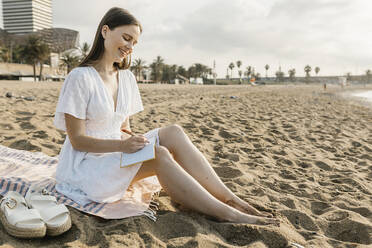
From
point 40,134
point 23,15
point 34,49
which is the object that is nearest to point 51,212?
point 40,134

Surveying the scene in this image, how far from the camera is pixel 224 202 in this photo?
199cm

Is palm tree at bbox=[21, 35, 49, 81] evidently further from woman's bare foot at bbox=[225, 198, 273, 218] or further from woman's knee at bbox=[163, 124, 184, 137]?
woman's bare foot at bbox=[225, 198, 273, 218]

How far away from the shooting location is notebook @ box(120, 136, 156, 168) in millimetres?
1747

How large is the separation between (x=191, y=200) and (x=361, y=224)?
109 centimetres

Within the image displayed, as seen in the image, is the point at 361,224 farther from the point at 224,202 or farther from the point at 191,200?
the point at 191,200

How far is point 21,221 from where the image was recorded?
142 cm

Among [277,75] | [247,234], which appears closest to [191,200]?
[247,234]

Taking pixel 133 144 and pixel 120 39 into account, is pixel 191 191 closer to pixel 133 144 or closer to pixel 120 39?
pixel 133 144

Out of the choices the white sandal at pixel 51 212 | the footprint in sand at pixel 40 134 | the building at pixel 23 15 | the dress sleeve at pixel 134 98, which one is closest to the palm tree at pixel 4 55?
the footprint in sand at pixel 40 134

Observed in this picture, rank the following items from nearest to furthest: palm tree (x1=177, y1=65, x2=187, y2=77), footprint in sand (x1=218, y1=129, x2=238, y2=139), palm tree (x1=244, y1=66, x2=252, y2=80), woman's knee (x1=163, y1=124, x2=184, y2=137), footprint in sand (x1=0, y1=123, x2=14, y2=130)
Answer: woman's knee (x1=163, y1=124, x2=184, y2=137) → footprint in sand (x1=0, y1=123, x2=14, y2=130) → footprint in sand (x1=218, y1=129, x2=238, y2=139) → palm tree (x1=177, y1=65, x2=187, y2=77) → palm tree (x1=244, y1=66, x2=252, y2=80)

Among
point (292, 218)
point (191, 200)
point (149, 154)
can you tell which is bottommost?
point (292, 218)

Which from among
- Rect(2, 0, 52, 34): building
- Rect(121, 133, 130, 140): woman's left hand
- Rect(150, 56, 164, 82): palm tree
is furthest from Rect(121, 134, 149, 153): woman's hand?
Rect(2, 0, 52, 34): building

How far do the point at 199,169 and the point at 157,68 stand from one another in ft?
214

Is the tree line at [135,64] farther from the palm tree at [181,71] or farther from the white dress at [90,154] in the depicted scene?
the white dress at [90,154]
